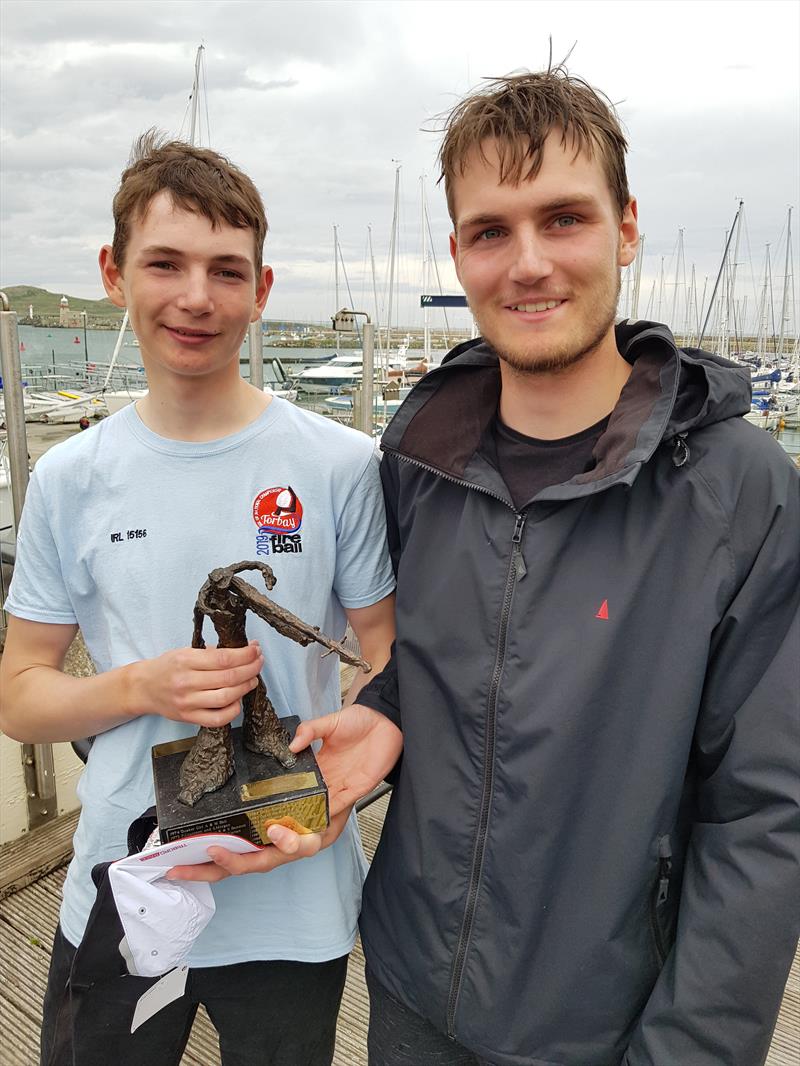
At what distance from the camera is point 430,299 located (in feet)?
81.7

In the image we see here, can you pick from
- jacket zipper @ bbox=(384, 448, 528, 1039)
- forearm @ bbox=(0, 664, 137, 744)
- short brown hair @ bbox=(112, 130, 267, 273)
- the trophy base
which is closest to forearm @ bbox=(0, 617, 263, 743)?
forearm @ bbox=(0, 664, 137, 744)

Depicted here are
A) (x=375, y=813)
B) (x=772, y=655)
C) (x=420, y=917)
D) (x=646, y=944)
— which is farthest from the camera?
(x=375, y=813)

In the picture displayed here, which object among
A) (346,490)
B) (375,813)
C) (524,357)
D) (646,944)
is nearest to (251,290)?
(346,490)

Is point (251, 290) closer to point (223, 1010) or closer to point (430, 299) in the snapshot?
point (223, 1010)

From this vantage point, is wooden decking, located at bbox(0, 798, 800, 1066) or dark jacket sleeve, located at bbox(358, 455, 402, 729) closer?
dark jacket sleeve, located at bbox(358, 455, 402, 729)

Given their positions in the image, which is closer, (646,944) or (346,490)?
(646,944)

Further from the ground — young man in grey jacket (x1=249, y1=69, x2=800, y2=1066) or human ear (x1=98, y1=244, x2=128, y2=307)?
human ear (x1=98, y1=244, x2=128, y2=307)

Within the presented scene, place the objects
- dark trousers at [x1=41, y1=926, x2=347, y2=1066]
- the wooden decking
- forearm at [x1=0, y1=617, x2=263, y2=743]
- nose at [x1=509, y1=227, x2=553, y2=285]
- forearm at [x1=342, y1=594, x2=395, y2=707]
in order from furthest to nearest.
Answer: the wooden decking
forearm at [x1=342, y1=594, x2=395, y2=707]
dark trousers at [x1=41, y1=926, x2=347, y2=1066]
nose at [x1=509, y1=227, x2=553, y2=285]
forearm at [x1=0, y1=617, x2=263, y2=743]

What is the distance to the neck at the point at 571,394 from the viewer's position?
1.75 meters

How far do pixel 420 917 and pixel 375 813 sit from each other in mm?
2068

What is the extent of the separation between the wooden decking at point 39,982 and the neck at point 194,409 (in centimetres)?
216

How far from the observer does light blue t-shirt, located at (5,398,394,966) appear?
1.75 m

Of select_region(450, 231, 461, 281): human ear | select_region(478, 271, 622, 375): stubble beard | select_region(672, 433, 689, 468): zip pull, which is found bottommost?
select_region(672, 433, 689, 468): zip pull

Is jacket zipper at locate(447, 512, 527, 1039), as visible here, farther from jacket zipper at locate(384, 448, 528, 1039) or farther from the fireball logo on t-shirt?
the fireball logo on t-shirt
